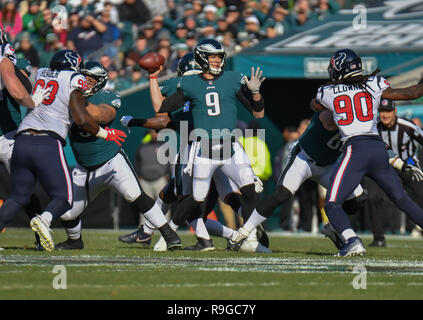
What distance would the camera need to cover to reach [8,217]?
8945mm

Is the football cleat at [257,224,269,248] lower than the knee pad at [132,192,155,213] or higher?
lower

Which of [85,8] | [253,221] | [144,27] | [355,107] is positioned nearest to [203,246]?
[253,221]

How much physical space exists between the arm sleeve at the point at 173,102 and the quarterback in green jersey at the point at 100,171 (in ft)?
1.58

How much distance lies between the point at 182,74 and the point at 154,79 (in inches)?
26.4

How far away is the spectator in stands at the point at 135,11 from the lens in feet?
70.4

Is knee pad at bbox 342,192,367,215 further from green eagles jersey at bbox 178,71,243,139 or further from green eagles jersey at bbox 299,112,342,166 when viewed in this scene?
green eagles jersey at bbox 178,71,243,139

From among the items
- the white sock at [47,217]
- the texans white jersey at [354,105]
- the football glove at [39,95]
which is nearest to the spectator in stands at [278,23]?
the texans white jersey at [354,105]

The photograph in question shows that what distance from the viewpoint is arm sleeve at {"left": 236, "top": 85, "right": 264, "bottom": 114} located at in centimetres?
1001

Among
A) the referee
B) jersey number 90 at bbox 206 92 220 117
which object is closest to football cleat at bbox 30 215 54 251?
jersey number 90 at bbox 206 92 220 117

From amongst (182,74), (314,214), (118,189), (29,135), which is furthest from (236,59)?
(29,135)

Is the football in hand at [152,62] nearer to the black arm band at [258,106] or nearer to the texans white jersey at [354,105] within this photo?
the black arm band at [258,106]

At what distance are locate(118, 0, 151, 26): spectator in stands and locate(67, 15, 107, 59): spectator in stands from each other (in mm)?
1561
